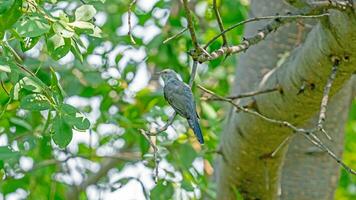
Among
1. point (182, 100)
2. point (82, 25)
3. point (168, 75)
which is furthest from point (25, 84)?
point (168, 75)

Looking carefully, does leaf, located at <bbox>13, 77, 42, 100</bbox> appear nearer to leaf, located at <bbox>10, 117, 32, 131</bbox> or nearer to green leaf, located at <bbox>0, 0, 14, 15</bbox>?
green leaf, located at <bbox>0, 0, 14, 15</bbox>

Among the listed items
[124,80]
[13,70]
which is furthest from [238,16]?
[13,70]

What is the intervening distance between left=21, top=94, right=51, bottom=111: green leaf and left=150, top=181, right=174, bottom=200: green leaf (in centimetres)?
74

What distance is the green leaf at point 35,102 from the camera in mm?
1594

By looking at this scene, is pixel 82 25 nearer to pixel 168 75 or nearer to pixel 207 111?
pixel 168 75

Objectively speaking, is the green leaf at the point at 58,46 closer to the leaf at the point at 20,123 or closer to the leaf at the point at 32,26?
the leaf at the point at 32,26

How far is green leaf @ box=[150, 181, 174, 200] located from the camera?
2.31 m

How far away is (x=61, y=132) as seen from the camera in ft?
5.36

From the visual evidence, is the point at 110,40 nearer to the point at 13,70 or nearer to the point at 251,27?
the point at 251,27

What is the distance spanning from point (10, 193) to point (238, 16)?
37.1 inches

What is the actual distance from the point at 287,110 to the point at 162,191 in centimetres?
45

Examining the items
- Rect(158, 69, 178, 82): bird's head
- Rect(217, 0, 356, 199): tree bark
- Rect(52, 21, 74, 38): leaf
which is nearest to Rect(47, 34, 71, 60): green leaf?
Rect(52, 21, 74, 38): leaf

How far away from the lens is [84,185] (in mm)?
3496

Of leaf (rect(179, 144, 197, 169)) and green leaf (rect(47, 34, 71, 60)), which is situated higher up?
green leaf (rect(47, 34, 71, 60))
